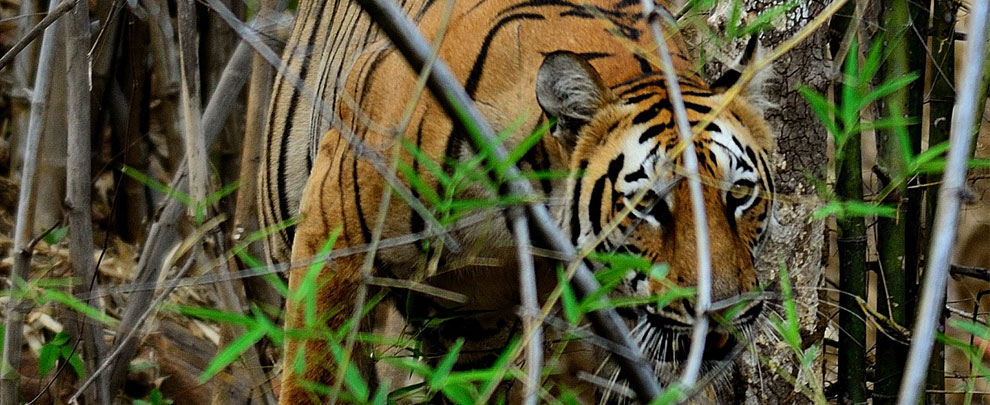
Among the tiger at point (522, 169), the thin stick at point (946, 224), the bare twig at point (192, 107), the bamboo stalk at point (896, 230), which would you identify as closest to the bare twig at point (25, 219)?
the bare twig at point (192, 107)

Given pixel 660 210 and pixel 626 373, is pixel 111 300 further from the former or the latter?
pixel 626 373

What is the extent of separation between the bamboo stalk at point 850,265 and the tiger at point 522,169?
1.69 ft

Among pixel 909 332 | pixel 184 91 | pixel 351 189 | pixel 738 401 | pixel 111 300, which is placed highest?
pixel 184 91

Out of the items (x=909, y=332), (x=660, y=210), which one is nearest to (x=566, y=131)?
(x=660, y=210)

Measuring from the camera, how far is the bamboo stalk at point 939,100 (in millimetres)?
2998

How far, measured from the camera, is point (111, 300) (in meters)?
4.78

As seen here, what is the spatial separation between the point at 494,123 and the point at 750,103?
0.57 m

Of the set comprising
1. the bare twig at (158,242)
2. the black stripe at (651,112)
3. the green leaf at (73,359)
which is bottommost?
the green leaf at (73,359)

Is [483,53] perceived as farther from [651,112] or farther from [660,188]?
[660,188]

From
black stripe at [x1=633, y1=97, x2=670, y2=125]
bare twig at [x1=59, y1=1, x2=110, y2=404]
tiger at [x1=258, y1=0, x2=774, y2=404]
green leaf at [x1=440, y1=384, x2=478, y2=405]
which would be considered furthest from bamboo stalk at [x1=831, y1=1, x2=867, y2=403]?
bare twig at [x1=59, y1=1, x2=110, y2=404]

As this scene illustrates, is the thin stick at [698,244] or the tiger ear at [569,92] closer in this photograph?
the thin stick at [698,244]

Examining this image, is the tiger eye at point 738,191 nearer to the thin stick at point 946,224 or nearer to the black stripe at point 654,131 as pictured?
the black stripe at point 654,131

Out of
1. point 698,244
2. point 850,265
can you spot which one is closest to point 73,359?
point 850,265

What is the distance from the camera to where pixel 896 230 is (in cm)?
304
